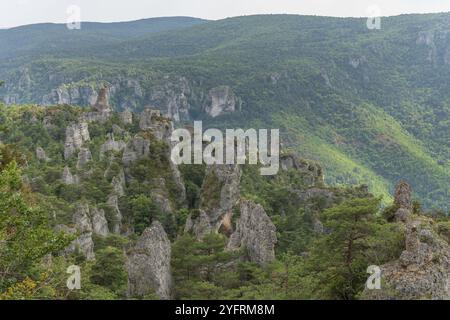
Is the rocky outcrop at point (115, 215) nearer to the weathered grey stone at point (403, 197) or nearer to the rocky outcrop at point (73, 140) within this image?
the rocky outcrop at point (73, 140)

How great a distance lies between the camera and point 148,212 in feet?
153

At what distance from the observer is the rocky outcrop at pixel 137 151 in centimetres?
5284

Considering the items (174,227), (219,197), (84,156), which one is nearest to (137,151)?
(219,197)

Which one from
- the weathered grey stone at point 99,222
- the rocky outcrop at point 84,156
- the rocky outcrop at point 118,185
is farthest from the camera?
the rocky outcrop at point 84,156

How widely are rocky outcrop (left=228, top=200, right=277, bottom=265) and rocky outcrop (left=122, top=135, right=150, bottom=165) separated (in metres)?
17.5

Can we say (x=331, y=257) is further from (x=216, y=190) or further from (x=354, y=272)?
(x=216, y=190)

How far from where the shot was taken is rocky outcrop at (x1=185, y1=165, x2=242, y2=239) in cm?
4419

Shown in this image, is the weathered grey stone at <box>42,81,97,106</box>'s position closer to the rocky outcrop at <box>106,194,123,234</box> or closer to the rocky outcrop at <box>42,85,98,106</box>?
the rocky outcrop at <box>42,85,98,106</box>

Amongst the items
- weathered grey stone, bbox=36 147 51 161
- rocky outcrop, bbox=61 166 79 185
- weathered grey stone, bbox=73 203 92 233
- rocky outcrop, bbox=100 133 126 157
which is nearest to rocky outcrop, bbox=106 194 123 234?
weathered grey stone, bbox=73 203 92 233

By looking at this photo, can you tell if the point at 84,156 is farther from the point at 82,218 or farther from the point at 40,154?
the point at 82,218

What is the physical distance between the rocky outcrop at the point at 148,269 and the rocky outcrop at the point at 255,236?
5.82 m

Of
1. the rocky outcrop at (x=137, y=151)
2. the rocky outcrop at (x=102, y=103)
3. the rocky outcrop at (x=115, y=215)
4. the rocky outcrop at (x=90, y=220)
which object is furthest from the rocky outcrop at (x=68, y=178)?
the rocky outcrop at (x=102, y=103)

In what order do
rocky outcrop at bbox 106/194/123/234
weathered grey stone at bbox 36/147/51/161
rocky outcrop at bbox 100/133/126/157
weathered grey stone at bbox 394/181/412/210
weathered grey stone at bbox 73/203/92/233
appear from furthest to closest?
weathered grey stone at bbox 36/147/51/161 < rocky outcrop at bbox 100/133/126/157 < rocky outcrop at bbox 106/194/123/234 < weathered grey stone at bbox 73/203/92/233 < weathered grey stone at bbox 394/181/412/210

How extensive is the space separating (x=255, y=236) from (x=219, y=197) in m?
15.1
